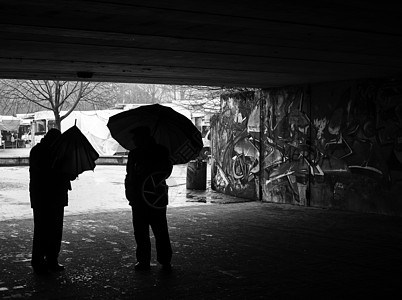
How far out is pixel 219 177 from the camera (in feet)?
58.0

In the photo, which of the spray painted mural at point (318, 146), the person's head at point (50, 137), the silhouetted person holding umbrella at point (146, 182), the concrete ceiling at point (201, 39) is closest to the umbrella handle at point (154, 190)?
the silhouetted person holding umbrella at point (146, 182)

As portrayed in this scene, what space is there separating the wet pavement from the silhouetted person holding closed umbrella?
399 mm

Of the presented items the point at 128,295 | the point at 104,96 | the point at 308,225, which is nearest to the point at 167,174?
the point at 128,295

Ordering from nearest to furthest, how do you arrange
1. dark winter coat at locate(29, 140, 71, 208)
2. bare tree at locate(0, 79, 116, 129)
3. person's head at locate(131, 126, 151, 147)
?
dark winter coat at locate(29, 140, 71, 208) → person's head at locate(131, 126, 151, 147) → bare tree at locate(0, 79, 116, 129)

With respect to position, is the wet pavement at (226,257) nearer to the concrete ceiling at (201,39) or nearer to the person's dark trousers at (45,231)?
the person's dark trousers at (45,231)

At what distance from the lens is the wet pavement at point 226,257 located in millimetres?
6375

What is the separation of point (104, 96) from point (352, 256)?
29.4 m

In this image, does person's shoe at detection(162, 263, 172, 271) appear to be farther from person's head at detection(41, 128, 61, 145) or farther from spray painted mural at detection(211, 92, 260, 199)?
spray painted mural at detection(211, 92, 260, 199)

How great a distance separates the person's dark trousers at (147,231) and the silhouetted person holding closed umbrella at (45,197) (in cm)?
100

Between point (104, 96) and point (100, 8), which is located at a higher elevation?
point (104, 96)

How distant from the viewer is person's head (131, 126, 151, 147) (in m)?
7.04

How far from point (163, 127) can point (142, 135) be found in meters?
0.47

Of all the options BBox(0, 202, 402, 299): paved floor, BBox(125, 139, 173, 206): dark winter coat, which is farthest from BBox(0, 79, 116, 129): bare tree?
BBox(125, 139, 173, 206): dark winter coat

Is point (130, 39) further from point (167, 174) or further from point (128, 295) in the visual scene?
point (128, 295)
